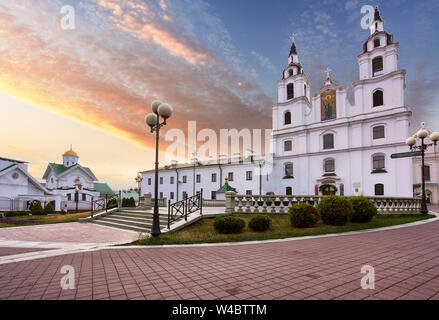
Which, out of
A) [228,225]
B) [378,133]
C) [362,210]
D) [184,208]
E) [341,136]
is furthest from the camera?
[341,136]

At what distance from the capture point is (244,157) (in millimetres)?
43781

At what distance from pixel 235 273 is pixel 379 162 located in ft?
99.7

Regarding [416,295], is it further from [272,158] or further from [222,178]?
[222,178]

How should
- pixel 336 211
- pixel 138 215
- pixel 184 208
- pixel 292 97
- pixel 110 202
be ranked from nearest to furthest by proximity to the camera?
pixel 336 211 < pixel 184 208 < pixel 138 215 < pixel 110 202 < pixel 292 97

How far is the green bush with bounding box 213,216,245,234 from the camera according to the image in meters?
10.0

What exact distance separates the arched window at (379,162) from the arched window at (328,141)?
5411 mm

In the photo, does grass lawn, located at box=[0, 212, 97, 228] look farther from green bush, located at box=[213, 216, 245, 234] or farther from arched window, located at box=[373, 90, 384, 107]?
arched window, located at box=[373, 90, 384, 107]

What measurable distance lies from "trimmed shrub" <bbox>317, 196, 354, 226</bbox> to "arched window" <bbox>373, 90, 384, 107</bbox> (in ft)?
80.8

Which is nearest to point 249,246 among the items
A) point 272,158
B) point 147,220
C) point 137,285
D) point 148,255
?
point 148,255

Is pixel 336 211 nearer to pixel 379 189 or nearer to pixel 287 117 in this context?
pixel 379 189

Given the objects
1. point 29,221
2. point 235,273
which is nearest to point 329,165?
point 235,273

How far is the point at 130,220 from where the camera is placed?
45.4 feet

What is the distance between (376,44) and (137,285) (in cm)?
3934

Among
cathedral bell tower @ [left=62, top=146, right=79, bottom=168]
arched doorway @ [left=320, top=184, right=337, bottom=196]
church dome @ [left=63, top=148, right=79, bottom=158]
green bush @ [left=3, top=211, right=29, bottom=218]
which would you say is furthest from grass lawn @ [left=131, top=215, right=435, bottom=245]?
church dome @ [left=63, top=148, right=79, bottom=158]
